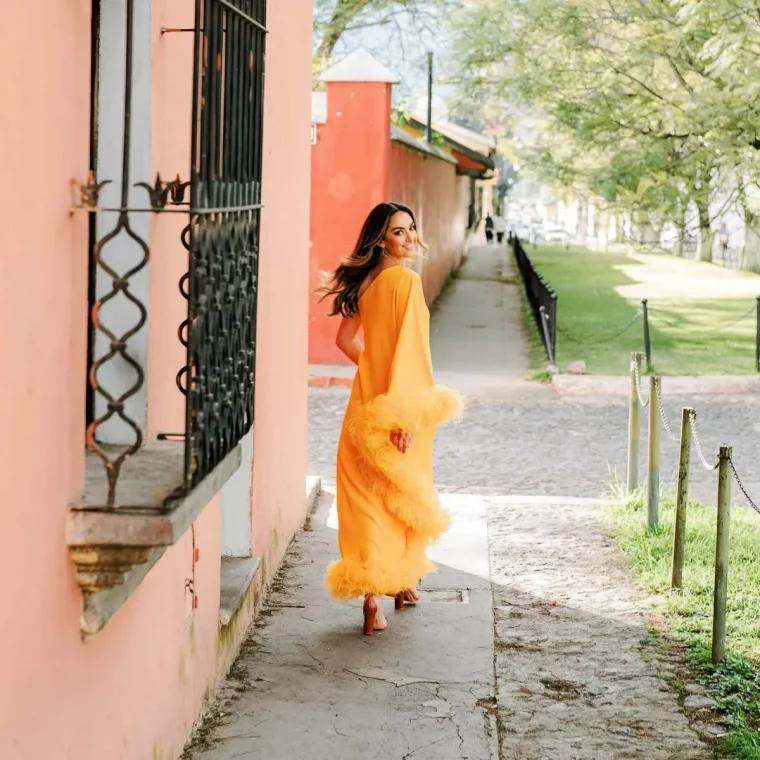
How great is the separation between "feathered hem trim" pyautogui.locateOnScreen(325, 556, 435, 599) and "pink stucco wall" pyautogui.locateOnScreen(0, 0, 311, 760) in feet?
3.35

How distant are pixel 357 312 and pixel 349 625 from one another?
1.45 meters

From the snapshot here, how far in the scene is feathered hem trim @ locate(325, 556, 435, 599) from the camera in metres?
5.63

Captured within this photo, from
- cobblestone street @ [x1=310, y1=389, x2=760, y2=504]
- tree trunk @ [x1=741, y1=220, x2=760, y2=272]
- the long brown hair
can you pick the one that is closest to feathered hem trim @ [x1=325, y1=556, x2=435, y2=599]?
the long brown hair

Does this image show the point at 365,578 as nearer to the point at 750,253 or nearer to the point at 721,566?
the point at 721,566

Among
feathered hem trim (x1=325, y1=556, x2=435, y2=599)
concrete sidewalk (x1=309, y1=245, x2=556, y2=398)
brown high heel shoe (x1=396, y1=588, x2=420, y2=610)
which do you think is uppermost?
concrete sidewalk (x1=309, y1=245, x2=556, y2=398)

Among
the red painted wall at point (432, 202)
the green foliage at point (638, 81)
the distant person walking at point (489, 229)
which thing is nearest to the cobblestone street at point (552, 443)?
the green foliage at point (638, 81)

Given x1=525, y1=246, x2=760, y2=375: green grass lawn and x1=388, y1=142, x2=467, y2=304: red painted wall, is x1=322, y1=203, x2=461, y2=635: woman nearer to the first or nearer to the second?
x1=525, y1=246, x2=760, y2=375: green grass lawn

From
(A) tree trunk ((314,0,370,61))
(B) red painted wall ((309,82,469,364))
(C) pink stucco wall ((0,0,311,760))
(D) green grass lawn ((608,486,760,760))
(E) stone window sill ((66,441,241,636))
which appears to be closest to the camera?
(C) pink stucco wall ((0,0,311,760))

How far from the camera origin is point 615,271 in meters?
38.3

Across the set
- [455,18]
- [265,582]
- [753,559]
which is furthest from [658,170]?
[265,582]

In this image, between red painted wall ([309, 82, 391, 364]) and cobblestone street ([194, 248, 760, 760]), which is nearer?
cobblestone street ([194, 248, 760, 760])

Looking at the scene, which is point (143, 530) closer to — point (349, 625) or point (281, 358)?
point (349, 625)

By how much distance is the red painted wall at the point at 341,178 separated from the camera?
15.2 meters

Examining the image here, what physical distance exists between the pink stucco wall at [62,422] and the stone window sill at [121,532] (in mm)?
49
